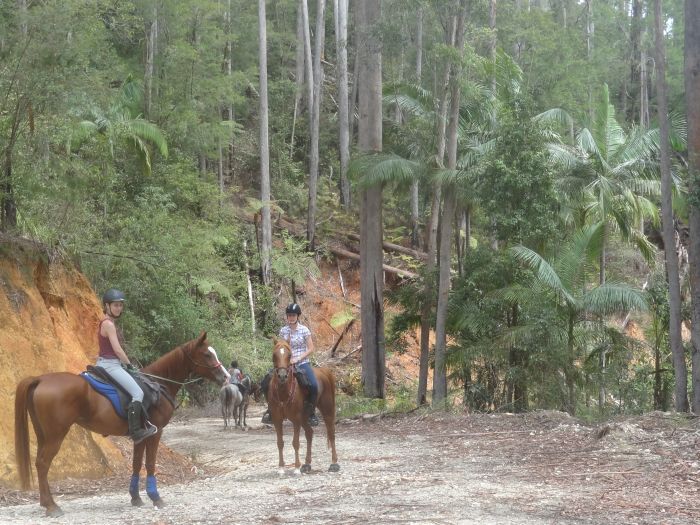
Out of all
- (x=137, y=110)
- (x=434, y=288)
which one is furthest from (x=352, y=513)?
(x=137, y=110)

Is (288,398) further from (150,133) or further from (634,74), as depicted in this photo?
(634,74)

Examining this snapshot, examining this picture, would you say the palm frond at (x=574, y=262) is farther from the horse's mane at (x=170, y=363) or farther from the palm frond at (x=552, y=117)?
the horse's mane at (x=170, y=363)

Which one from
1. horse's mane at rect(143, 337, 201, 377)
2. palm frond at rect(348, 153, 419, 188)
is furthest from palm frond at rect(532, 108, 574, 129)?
horse's mane at rect(143, 337, 201, 377)

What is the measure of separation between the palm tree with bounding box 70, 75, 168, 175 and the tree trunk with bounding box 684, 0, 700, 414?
15962 millimetres

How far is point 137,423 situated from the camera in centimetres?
930

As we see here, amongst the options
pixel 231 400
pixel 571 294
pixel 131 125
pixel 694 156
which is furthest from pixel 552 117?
pixel 131 125

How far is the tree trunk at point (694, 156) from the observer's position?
52.4ft

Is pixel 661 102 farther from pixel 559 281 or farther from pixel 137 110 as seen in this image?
pixel 137 110

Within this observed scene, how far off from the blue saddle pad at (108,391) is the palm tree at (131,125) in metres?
16.6

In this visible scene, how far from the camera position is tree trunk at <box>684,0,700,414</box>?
15961 millimetres

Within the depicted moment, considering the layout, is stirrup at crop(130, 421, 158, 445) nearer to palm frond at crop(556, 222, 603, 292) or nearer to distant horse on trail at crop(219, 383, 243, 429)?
distant horse on trail at crop(219, 383, 243, 429)

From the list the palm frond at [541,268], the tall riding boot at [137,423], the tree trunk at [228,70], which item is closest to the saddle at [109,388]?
the tall riding boot at [137,423]

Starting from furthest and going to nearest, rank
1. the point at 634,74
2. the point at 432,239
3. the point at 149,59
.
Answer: the point at 634,74 < the point at 149,59 < the point at 432,239

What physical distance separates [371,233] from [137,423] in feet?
54.7
